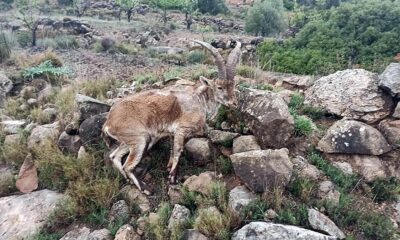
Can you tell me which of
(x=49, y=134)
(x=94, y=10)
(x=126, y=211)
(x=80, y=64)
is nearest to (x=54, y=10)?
(x=94, y=10)

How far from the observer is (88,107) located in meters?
7.97

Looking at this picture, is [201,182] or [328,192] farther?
[201,182]

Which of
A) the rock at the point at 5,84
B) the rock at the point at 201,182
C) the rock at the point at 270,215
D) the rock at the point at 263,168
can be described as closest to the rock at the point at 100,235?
the rock at the point at 201,182

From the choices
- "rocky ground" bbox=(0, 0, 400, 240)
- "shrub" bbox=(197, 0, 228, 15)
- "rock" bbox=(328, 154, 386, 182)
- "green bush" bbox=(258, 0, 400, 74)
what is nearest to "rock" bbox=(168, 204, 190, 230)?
"rocky ground" bbox=(0, 0, 400, 240)

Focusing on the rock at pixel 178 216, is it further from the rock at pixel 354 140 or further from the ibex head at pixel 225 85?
the rock at pixel 354 140

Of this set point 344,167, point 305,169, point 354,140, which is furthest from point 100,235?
point 354,140

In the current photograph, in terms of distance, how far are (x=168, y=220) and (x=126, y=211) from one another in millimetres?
788

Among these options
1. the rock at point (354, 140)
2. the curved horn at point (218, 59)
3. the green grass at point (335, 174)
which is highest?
the curved horn at point (218, 59)

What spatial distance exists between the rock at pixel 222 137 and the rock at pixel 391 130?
2.56 meters

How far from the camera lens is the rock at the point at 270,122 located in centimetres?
669

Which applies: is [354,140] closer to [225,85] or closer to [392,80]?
[392,80]

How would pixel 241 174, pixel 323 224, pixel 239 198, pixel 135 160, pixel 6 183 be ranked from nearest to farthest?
pixel 323 224, pixel 239 198, pixel 241 174, pixel 135 160, pixel 6 183

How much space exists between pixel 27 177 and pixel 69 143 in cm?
95

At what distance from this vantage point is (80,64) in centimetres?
1452
